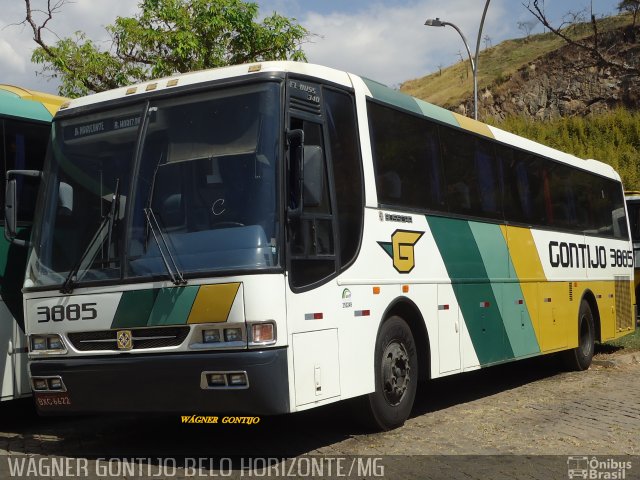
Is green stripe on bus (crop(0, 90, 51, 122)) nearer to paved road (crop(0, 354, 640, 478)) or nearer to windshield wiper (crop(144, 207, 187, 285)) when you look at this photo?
windshield wiper (crop(144, 207, 187, 285))

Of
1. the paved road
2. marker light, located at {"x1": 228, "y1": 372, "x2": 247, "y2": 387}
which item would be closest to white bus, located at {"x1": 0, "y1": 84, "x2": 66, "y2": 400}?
the paved road

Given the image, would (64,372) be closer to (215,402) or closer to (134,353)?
(134,353)

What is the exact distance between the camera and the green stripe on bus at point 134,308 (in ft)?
23.1

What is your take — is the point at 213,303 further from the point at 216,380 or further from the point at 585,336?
the point at 585,336

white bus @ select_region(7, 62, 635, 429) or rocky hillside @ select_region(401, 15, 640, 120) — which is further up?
rocky hillside @ select_region(401, 15, 640, 120)

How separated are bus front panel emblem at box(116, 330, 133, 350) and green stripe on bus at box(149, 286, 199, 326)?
9.4 inches

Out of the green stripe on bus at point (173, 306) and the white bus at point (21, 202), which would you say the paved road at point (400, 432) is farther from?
the green stripe on bus at point (173, 306)

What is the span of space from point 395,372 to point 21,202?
4.07 metres

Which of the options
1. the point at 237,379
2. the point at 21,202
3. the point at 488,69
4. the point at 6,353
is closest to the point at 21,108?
the point at 21,202

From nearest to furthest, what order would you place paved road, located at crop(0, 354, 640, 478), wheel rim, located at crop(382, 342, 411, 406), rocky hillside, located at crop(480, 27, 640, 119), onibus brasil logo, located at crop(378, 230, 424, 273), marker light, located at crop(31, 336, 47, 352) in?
marker light, located at crop(31, 336, 47, 352)
paved road, located at crop(0, 354, 640, 478)
wheel rim, located at crop(382, 342, 411, 406)
onibus brasil logo, located at crop(378, 230, 424, 273)
rocky hillside, located at crop(480, 27, 640, 119)

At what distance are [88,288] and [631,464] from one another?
179 inches

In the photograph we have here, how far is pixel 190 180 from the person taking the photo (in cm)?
717

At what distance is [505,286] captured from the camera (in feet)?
36.7

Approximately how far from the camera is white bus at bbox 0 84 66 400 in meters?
8.61
